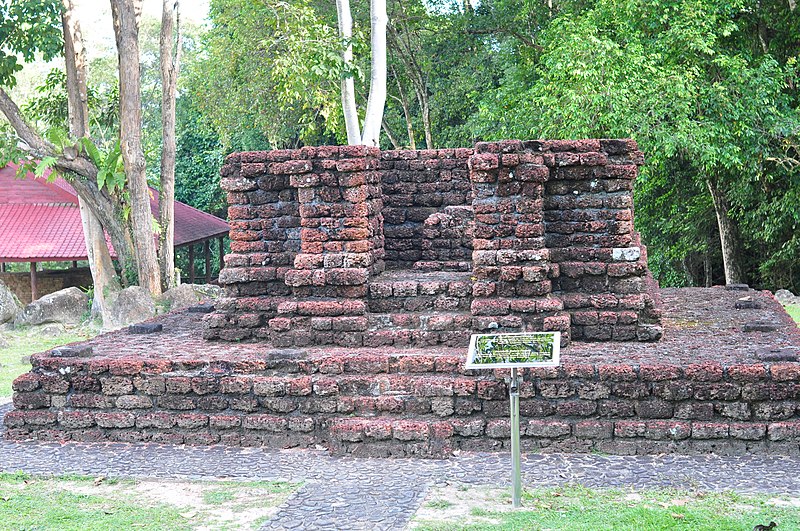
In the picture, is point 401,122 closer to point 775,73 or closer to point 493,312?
point 775,73

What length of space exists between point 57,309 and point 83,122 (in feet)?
9.70

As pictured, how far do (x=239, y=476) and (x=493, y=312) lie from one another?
2.10 m

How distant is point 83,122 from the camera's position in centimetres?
1468

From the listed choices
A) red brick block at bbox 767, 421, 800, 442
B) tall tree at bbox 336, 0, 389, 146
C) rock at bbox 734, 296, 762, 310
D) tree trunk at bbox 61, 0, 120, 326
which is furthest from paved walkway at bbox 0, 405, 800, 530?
tree trunk at bbox 61, 0, 120, 326

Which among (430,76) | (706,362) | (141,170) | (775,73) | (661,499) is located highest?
(430,76)

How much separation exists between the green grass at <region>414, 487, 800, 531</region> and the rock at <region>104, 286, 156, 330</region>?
30.2 feet

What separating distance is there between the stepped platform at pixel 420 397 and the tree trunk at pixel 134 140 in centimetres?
729

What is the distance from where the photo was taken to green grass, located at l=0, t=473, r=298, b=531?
15.7ft

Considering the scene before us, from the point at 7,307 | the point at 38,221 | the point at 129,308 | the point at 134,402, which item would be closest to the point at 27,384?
the point at 134,402

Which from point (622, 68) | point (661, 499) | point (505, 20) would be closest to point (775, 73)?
point (622, 68)

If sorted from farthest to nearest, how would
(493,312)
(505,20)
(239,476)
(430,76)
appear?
1. (430,76)
2. (505,20)
3. (493,312)
4. (239,476)

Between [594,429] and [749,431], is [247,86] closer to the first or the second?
[594,429]

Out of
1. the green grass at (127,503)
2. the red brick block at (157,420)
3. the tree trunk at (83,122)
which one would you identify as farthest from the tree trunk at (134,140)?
the green grass at (127,503)

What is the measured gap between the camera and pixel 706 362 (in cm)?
589
